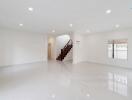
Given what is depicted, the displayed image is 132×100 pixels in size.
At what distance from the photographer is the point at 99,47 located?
31.0 feet

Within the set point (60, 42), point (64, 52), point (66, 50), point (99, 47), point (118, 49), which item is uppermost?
point (60, 42)

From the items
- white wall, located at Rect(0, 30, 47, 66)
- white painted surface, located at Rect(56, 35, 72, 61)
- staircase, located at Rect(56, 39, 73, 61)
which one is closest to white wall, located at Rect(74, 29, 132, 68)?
staircase, located at Rect(56, 39, 73, 61)

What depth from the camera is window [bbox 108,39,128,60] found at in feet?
25.5

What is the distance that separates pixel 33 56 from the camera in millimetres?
9648

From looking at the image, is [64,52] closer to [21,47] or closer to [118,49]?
[21,47]

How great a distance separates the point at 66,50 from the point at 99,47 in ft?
11.6

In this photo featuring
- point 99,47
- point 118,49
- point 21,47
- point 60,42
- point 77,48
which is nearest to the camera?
point 118,49

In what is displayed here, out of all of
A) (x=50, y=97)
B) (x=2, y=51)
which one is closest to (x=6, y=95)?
(x=50, y=97)

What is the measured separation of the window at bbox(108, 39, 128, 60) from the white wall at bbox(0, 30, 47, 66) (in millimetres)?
6144

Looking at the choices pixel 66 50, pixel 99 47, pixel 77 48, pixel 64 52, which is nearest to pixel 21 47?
pixel 64 52

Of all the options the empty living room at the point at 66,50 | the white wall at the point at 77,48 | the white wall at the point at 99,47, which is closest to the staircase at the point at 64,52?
the empty living room at the point at 66,50

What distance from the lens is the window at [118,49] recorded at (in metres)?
7.77

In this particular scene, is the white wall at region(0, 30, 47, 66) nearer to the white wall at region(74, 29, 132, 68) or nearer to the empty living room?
the empty living room

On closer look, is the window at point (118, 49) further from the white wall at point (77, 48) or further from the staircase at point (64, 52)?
the staircase at point (64, 52)
